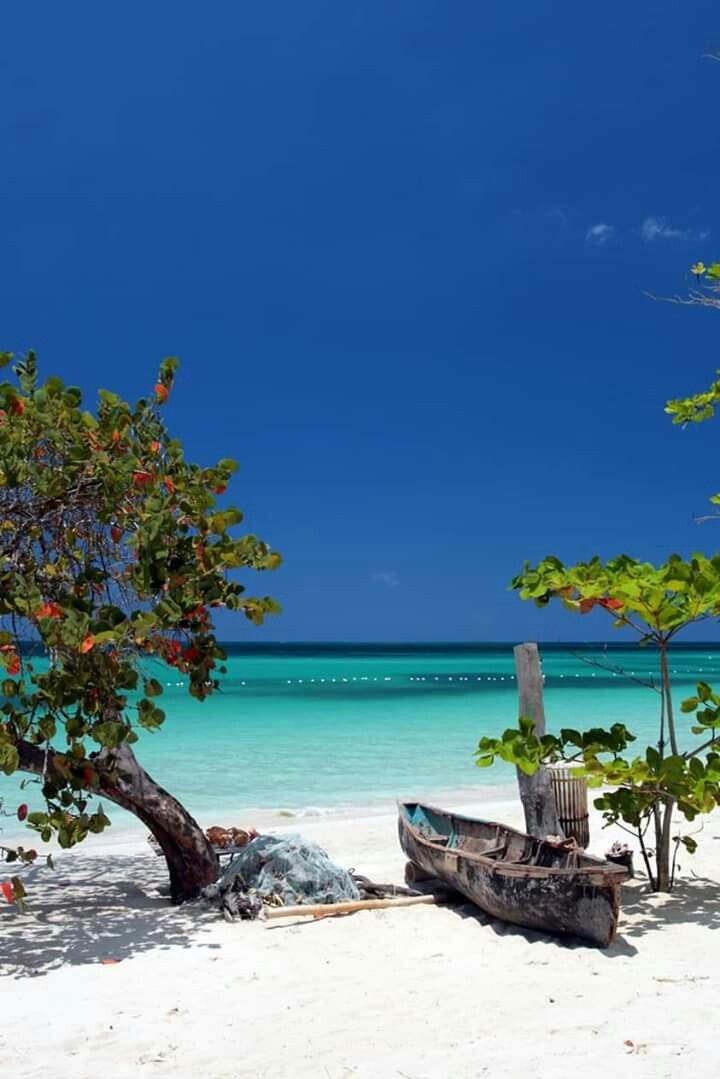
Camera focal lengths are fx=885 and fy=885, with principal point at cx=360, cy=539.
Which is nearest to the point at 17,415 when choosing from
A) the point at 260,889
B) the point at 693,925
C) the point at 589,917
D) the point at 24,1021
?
the point at 24,1021

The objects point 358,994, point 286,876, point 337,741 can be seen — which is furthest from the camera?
point 337,741

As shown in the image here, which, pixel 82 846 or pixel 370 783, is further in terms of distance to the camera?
pixel 370 783

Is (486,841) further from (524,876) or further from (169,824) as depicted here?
(169,824)

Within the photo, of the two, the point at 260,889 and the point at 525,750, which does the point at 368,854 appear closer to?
the point at 260,889

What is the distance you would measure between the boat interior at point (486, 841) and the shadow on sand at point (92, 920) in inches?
89.8

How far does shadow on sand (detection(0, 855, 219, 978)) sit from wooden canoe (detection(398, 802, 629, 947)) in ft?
6.42

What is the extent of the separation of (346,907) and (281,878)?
0.65 m

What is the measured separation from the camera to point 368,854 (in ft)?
31.7

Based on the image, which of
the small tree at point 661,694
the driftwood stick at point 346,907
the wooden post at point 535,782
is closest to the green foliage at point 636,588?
the small tree at point 661,694

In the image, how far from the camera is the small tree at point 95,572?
5355 millimetres

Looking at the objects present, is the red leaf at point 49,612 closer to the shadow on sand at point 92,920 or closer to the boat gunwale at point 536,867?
the shadow on sand at point 92,920

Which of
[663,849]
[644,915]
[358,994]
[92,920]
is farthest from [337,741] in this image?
[358,994]

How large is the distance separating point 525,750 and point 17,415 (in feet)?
14.4

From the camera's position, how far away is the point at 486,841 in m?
7.85
